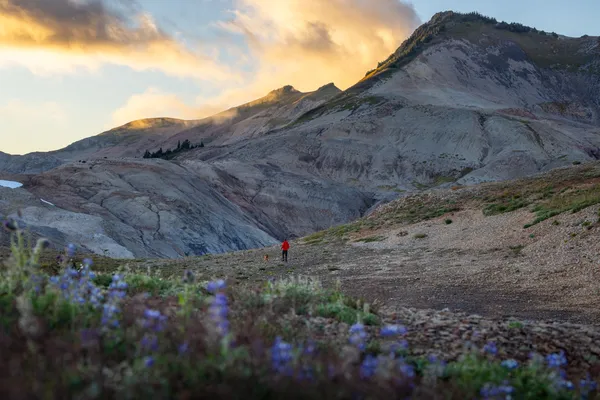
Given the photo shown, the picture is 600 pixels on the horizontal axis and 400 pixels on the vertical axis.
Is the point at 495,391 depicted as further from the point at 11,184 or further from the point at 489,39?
the point at 489,39

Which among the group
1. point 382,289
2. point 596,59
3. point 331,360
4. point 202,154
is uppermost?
point 596,59

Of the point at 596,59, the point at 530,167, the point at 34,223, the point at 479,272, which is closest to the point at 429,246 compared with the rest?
the point at 479,272

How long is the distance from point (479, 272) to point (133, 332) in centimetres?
1921

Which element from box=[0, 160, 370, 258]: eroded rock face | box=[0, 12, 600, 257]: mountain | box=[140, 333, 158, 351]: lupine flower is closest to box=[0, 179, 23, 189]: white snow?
box=[0, 160, 370, 258]: eroded rock face

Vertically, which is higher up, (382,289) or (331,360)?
(331,360)

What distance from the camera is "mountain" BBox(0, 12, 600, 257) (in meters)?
56.5

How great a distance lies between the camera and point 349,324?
6.56 meters

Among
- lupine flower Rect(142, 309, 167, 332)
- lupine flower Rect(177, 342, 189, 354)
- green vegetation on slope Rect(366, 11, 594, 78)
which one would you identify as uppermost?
green vegetation on slope Rect(366, 11, 594, 78)

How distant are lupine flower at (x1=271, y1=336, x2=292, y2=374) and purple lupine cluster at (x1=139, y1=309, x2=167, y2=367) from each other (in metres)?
0.80

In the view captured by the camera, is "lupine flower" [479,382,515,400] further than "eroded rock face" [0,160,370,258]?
No

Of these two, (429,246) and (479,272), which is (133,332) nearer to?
(479,272)

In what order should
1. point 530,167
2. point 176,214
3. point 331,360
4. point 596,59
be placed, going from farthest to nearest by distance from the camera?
point 596,59 < point 530,167 < point 176,214 < point 331,360

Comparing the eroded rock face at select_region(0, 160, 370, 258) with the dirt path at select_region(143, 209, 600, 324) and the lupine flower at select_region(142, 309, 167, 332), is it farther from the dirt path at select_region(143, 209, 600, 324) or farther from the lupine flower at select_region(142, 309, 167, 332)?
the lupine flower at select_region(142, 309, 167, 332)

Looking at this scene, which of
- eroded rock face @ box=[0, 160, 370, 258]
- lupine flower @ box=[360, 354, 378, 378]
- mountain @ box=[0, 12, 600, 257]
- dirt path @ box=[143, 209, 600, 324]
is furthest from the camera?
mountain @ box=[0, 12, 600, 257]
